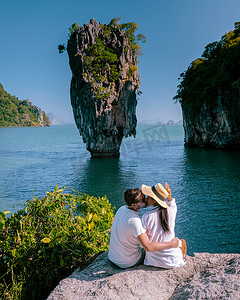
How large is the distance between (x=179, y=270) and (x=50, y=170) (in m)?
Answer: 28.7

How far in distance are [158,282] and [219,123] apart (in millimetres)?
42700

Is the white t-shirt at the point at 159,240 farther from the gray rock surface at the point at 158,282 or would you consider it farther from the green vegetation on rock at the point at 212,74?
the green vegetation on rock at the point at 212,74

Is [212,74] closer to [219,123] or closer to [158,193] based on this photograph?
[219,123]

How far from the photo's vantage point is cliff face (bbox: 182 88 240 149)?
3850 cm

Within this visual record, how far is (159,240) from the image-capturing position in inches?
145

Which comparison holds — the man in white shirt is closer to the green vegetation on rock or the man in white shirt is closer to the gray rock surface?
the gray rock surface

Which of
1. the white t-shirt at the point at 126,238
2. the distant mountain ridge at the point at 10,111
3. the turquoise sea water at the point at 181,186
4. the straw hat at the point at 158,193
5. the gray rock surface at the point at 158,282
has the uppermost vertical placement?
the distant mountain ridge at the point at 10,111

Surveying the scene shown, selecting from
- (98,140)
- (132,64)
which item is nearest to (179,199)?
(98,140)

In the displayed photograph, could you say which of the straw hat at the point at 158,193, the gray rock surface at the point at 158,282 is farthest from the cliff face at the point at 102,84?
the gray rock surface at the point at 158,282

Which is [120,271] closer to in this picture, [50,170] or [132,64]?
[50,170]

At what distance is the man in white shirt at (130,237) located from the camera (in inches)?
137

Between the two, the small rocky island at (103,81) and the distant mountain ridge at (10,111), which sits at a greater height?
the distant mountain ridge at (10,111)

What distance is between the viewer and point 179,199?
699 inches

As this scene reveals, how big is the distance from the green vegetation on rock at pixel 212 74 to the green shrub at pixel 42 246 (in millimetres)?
35904
